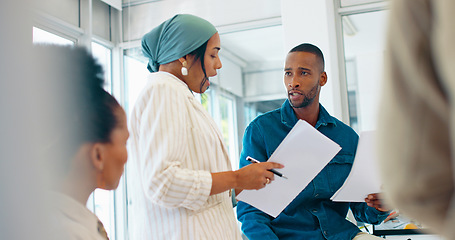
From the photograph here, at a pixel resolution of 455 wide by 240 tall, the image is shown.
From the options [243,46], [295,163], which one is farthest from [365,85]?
[295,163]

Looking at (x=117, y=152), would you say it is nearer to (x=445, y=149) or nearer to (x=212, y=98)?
(x=445, y=149)

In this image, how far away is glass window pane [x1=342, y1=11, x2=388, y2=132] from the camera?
3.99 metres

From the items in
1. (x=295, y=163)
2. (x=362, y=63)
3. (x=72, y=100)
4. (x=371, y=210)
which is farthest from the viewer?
(x=362, y=63)

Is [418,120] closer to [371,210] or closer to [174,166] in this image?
[174,166]

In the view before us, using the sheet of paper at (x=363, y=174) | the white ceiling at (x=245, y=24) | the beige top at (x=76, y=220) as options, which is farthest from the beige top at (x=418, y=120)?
the white ceiling at (x=245, y=24)

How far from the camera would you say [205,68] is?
158 cm

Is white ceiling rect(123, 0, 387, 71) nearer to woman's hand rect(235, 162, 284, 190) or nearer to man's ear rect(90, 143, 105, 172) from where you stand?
woman's hand rect(235, 162, 284, 190)

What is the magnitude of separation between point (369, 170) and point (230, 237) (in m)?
0.60

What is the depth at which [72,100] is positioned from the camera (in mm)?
634

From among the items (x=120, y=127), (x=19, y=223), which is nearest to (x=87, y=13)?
(x=120, y=127)

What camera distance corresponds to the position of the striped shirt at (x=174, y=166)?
1.32 metres

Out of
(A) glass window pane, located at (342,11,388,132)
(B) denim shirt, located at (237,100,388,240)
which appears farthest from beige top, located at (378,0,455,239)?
(A) glass window pane, located at (342,11,388,132)

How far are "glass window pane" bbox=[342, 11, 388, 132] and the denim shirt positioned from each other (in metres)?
1.93

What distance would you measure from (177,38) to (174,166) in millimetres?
440
